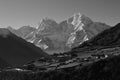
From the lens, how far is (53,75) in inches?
1142

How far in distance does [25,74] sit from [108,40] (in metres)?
98.1

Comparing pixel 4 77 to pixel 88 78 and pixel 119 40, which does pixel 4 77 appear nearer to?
pixel 88 78

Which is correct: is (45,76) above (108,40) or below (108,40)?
below

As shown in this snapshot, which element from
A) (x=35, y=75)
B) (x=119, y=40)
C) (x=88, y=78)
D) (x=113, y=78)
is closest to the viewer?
(x=113, y=78)

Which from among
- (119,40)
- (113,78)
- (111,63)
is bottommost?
(113,78)

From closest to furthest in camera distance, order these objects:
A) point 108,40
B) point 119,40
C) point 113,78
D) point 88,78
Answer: point 113,78 → point 88,78 → point 119,40 → point 108,40

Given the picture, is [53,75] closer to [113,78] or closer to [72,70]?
[72,70]

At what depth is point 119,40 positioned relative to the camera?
11781 centimetres

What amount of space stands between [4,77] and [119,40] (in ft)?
289

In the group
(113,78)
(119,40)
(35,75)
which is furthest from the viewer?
(119,40)

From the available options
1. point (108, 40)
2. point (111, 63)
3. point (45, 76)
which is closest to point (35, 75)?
point (45, 76)

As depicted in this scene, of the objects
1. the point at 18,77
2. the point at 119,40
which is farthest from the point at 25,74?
the point at 119,40

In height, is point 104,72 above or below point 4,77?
below

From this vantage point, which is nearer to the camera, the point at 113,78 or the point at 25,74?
the point at 113,78
